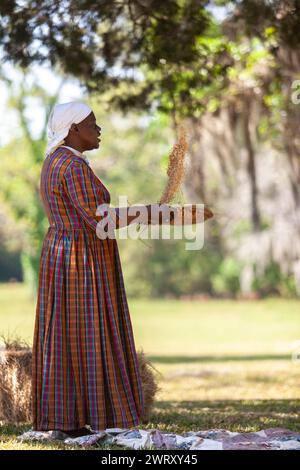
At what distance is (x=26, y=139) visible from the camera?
98.5ft

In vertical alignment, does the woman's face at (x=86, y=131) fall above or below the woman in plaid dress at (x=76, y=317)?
above

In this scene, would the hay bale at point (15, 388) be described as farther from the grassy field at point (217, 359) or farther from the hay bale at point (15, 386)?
the grassy field at point (217, 359)

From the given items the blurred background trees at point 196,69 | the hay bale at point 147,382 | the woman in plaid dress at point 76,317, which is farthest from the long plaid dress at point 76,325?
the hay bale at point 147,382

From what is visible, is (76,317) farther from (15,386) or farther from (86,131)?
(15,386)

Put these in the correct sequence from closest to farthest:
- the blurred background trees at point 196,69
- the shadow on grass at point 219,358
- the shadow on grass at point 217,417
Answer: the shadow on grass at point 217,417 → the blurred background trees at point 196,69 → the shadow on grass at point 219,358

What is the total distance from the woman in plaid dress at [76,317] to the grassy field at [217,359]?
30 centimetres

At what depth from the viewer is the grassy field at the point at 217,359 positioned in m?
6.43

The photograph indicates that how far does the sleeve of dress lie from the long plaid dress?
2 centimetres

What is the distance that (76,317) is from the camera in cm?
502

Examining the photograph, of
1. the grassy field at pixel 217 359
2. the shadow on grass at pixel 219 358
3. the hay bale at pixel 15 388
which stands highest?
the hay bale at pixel 15 388

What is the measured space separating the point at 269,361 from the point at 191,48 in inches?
271

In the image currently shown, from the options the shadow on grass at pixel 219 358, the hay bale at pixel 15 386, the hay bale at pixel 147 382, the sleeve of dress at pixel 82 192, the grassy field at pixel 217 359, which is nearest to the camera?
the sleeve of dress at pixel 82 192

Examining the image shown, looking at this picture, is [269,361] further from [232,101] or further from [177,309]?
[177,309]

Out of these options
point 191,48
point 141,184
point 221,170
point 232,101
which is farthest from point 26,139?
point 191,48
